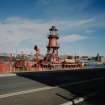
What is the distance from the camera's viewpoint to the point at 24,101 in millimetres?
10836

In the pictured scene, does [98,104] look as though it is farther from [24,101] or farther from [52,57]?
[52,57]

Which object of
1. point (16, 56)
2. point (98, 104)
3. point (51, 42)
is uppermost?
point (51, 42)

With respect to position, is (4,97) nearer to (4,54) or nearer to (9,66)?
(9,66)

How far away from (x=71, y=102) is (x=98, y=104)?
47.9 inches

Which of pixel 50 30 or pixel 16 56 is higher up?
pixel 50 30

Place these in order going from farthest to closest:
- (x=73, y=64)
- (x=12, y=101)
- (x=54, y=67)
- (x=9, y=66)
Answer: (x=73, y=64) < (x=54, y=67) < (x=9, y=66) < (x=12, y=101)

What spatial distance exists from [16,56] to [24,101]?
33.1 meters

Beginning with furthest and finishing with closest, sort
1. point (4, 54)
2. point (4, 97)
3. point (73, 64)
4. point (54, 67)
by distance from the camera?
point (73, 64)
point (54, 67)
point (4, 54)
point (4, 97)

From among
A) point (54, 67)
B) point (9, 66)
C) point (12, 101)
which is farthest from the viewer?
point (54, 67)

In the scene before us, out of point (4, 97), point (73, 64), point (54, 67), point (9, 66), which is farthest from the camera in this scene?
point (73, 64)

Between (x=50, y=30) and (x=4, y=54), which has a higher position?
(x=50, y=30)

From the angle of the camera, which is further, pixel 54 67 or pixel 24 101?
pixel 54 67

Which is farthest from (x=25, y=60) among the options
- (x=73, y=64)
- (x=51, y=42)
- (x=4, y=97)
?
(x=4, y=97)

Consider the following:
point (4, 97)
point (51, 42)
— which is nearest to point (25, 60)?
point (51, 42)
